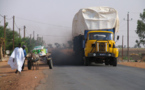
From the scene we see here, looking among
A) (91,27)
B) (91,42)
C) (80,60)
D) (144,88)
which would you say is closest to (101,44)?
(91,42)

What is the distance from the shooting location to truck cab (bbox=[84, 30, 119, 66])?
21891 millimetres

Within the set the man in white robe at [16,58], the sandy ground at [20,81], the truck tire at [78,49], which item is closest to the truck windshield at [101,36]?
the truck tire at [78,49]

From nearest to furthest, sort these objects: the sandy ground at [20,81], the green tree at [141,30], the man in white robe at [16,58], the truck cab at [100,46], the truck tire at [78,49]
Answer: the sandy ground at [20,81] → the man in white robe at [16,58] → the truck cab at [100,46] → the truck tire at [78,49] → the green tree at [141,30]

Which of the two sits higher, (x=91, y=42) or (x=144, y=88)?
(x=91, y=42)

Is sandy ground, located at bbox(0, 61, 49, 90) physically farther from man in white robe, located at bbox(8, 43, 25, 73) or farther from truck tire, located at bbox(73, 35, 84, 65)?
truck tire, located at bbox(73, 35, 84, 65)

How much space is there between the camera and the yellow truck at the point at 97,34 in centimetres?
2197

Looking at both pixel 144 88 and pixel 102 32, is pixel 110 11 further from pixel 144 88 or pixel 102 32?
pixel 144 88

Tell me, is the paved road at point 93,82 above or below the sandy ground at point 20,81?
above

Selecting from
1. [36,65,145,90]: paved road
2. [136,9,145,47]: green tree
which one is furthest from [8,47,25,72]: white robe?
[136,9,145,47]: green tree

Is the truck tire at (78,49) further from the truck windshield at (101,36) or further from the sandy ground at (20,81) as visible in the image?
the sandy ground at (20,81)

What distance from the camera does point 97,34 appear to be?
22500mm

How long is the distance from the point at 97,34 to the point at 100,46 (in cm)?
111

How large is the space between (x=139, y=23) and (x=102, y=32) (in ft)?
182

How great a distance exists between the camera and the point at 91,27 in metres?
23.6
